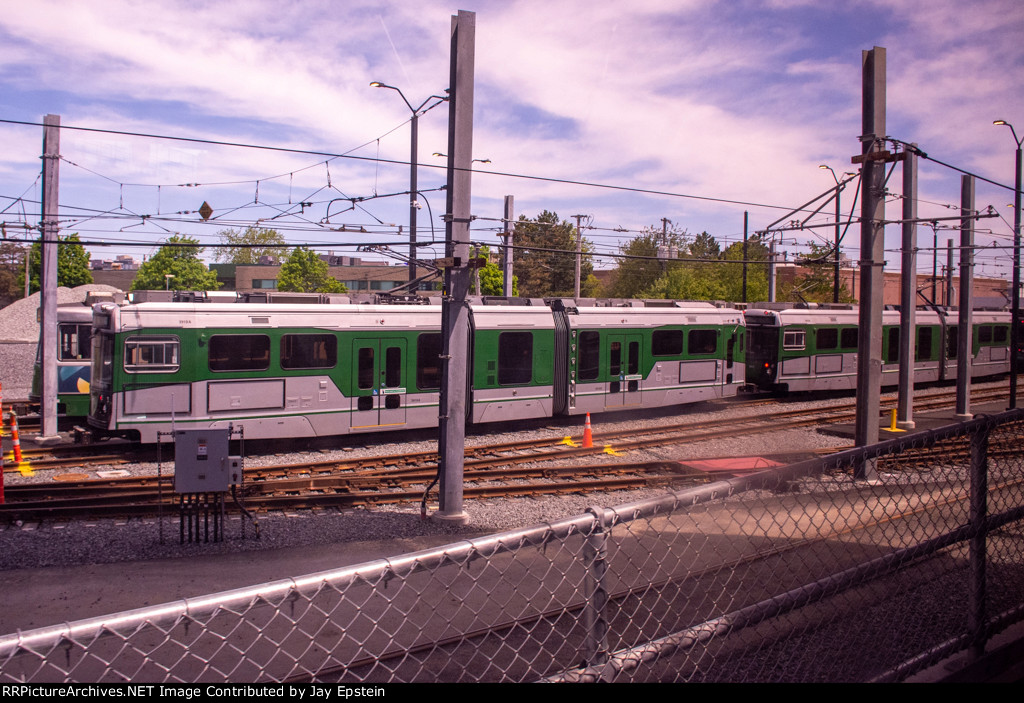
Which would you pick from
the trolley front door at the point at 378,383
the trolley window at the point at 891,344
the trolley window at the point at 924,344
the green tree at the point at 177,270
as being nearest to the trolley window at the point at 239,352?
the trolley front door at the point at 378,383

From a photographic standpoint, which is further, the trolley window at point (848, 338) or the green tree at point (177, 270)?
the green tree at point (177, 270)

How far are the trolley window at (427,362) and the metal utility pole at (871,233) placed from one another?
834cm

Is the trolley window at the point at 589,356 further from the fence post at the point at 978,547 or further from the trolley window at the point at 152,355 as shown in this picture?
the fence post at the point at 978,547

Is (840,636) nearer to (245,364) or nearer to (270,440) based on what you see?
(245,364)

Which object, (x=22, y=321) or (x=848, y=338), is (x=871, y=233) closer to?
(x=848, y=338)

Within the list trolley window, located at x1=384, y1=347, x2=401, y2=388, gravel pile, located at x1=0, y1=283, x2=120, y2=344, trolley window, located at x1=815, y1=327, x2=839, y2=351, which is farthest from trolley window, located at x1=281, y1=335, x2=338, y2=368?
gravel pile, located at x1=0, y1=283, x2=120, y2=344

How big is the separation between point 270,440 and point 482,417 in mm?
4606

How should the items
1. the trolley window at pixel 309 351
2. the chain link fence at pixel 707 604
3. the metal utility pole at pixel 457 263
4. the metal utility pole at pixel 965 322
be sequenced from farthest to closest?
the metal utility pole at pixel 965 322
the trolley window at pixel 309 351
the metal utility pole at pixel 457 263
the chain link fence at pixel 707 604

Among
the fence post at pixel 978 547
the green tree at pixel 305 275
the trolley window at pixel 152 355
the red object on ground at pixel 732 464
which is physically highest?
the green tree at pixel 305 275

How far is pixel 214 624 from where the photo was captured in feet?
20.6

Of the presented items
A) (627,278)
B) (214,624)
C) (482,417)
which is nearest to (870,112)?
(482,417)

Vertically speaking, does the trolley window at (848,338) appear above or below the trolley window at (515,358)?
above

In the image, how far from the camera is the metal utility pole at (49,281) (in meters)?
15.3
